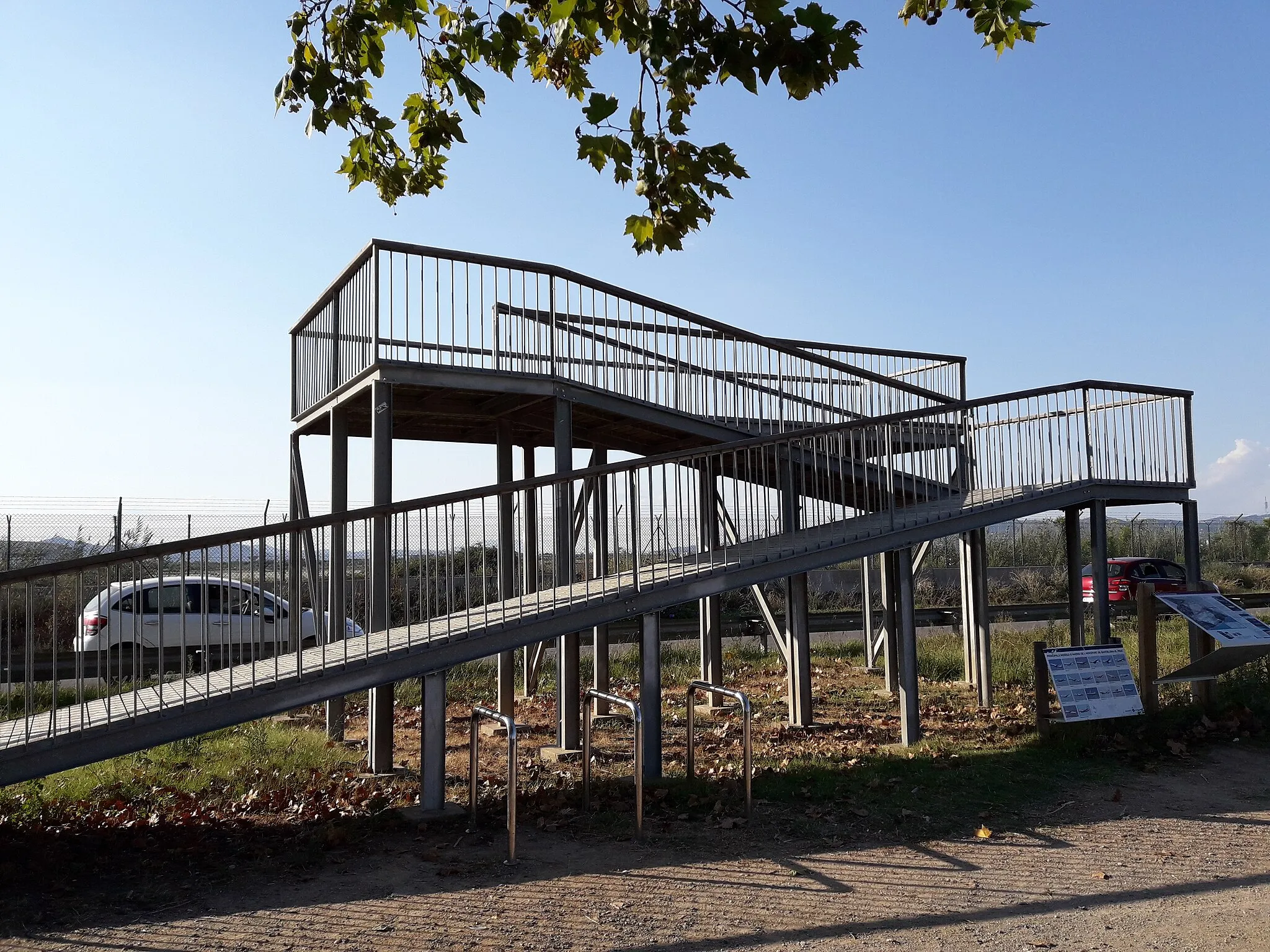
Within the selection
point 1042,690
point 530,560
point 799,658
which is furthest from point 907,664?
point 530,560

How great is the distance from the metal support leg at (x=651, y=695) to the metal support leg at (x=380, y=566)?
2.34 m

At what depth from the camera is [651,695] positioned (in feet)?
29.6

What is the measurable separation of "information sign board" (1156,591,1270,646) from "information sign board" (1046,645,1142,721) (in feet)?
2.92

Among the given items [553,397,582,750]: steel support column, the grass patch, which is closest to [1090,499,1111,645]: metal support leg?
[553,397,582,750]: steel support column

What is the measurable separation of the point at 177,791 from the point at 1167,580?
22407 millimetres

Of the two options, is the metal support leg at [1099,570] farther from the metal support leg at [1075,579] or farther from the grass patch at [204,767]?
the grass patch at [204,767]

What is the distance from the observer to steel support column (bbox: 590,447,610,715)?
978 centimetres

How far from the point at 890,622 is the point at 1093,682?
4.14m

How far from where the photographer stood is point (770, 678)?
54.6 feet

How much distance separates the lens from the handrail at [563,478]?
21.7ft

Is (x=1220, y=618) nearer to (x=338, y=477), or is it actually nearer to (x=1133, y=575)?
(x=338, y=477)

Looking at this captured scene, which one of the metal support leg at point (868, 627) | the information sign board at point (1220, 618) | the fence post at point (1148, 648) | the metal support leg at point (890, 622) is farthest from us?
the metal support leg at point (868, 627)

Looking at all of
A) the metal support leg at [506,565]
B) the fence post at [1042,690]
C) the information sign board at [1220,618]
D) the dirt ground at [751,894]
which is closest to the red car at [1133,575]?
the information sign board at [1220,618]

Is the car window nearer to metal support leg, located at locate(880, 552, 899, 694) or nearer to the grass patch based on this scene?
the grass patch
